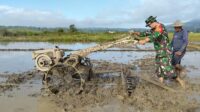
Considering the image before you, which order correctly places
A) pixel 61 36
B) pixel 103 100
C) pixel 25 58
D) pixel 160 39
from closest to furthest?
pixel 103 100, pixel 160 39, pixel 25 58, pixel 61 36

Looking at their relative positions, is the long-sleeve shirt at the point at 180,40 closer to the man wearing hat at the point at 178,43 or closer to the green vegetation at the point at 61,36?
the man wearing hat at the point at 178,43

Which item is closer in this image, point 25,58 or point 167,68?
point 167,68

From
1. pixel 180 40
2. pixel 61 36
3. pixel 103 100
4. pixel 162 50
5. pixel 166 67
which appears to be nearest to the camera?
pixel 103 100

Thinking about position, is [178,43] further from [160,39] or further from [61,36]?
[61,36]

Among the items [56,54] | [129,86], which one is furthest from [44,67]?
[129,86]

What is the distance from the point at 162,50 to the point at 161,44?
147mm

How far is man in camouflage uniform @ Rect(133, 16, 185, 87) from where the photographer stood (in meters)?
8.41

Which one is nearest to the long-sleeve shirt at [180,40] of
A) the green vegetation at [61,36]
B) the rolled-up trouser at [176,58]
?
the rolled-up trouser at [176,58]

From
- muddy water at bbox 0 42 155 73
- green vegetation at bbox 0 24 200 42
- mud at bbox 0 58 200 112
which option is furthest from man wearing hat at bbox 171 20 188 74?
green vegetation at bbox 0 24 200 42

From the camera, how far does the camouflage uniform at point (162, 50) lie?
8430 millimetres

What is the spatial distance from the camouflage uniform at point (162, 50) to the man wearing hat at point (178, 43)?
0.34m

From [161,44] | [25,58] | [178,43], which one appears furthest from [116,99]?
[25,58]

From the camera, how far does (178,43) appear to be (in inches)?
361

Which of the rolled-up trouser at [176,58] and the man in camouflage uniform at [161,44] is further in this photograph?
the rolled-up trouser at [176,58]
